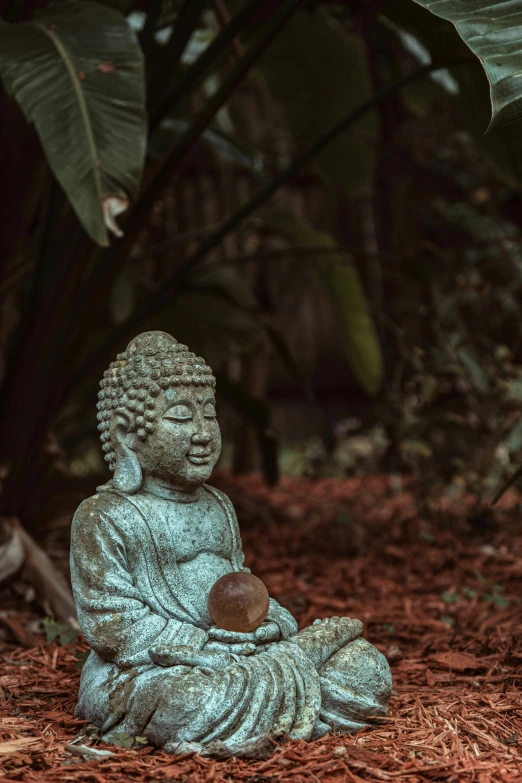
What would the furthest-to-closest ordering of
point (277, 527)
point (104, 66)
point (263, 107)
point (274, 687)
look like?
point (263, 107), point (277, 527), point (104, 66), point (274, 687)

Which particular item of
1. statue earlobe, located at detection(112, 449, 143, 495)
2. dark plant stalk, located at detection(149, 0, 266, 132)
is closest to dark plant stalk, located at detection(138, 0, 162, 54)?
dark plant stalk, located at detection(149, 0, 266, 132)

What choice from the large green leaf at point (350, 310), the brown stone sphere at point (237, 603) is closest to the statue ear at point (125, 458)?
the brown stone sphere at point (237, 603)

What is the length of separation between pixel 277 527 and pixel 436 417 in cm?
110

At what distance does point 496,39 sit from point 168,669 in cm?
197

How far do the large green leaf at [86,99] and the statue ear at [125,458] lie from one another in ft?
2.11

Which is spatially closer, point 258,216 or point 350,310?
point 258,216

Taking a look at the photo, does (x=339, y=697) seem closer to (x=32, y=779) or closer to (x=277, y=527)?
(x=32, y=779)

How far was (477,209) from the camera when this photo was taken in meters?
8.41

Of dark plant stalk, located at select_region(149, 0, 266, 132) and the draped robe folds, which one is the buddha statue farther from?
dark plant stalk, located at select_region(149, 0, 266, 132)

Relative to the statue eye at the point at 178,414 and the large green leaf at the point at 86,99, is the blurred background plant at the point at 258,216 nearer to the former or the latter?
the large green leaf at the point at 86,99

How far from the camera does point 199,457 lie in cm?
259

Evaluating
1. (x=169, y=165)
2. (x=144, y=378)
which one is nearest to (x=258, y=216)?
(x=169, y=165)

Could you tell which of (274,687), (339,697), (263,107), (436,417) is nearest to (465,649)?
(339,697)

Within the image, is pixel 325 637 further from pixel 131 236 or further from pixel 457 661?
pixel 131 236
